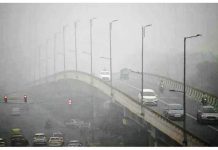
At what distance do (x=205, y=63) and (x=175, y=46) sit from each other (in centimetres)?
442

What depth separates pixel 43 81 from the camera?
6066cm

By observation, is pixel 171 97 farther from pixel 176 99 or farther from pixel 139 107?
pixel 139 107

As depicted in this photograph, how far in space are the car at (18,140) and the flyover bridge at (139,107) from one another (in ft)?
29.2

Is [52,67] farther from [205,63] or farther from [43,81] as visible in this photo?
[205,63]

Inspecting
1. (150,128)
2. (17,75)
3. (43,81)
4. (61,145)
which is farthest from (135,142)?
(43,81)

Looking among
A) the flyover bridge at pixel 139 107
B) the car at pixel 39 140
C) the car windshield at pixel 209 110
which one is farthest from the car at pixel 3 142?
the car windshield at pixel 209 110

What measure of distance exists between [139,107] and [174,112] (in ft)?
14.2

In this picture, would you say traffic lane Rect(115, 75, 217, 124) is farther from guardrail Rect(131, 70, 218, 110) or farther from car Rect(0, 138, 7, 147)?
car Rect(0, 138, 7, 147)

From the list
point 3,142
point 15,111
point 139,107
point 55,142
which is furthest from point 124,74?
point 3,142

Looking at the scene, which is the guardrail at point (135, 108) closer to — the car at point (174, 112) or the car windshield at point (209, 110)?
the car at point (174, 112)

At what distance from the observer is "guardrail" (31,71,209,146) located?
30695 millimetres

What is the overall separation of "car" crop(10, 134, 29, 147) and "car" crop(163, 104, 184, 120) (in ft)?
34.5

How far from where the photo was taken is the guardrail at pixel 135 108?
30.7m

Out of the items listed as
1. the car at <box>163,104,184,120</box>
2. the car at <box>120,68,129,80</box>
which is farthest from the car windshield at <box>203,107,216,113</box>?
the car at <box>120,68,129,80</box>
